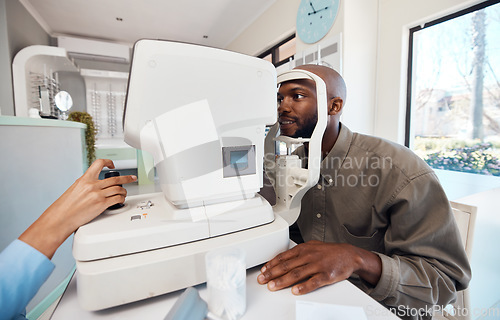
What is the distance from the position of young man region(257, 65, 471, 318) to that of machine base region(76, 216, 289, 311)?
0.37 feet

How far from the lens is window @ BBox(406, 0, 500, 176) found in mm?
1469

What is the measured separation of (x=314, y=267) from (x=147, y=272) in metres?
0.32

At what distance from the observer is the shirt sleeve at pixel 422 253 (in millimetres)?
549

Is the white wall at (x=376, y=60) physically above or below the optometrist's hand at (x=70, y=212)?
above

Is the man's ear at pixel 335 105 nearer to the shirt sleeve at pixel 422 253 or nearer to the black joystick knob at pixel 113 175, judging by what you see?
the shirt sleeve at pixel 422 253

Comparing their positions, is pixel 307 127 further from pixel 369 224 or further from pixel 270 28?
pixel 270 28

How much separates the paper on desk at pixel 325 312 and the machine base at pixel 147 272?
0.43 ft

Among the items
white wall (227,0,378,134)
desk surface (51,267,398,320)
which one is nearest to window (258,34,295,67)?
white wall (227,0,378,134)

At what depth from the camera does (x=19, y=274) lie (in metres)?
0.39

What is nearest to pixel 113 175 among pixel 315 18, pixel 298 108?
pixel 298 108

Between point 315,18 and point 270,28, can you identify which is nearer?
point 315,18

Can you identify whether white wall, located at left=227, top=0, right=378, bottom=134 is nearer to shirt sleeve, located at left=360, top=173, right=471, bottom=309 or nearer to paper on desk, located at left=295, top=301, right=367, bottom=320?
shirt sleeve, located at left=360, top=173, right=471, bottom=309

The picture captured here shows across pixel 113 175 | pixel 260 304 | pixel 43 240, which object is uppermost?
pixel 113 175

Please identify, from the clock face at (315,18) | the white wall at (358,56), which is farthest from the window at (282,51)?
the white wall at (358,56)
